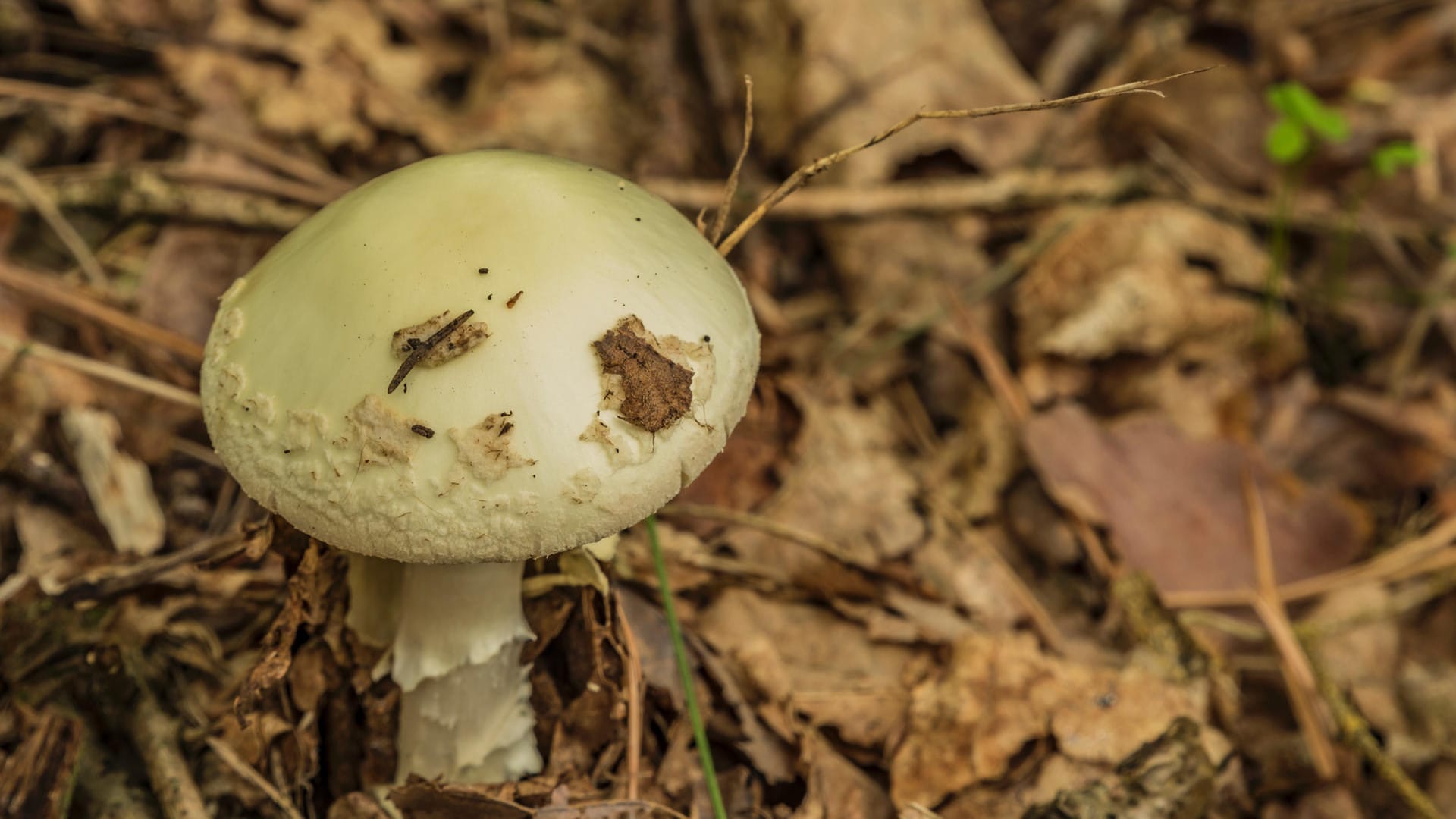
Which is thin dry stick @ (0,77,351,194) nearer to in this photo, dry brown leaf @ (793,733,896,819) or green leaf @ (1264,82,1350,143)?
dry brown leaf @ (793,733,896,819)

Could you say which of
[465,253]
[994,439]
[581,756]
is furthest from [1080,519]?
[465,253]

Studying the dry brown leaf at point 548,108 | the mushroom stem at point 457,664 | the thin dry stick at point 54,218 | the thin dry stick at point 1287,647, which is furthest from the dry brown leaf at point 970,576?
the thin dry stick at point 54,218

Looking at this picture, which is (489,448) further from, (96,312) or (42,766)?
(96,312)

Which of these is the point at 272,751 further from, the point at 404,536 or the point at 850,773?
the point at 850,773

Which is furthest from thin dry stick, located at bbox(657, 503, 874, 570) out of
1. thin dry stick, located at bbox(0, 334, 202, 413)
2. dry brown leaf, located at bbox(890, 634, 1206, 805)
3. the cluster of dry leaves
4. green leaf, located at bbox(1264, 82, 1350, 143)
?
green leaf, located at bbox(1264, 82, 1350, 143)

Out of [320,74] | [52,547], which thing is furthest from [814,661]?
[320,74]

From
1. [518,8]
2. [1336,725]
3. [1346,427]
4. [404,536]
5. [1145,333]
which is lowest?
[1336,725]

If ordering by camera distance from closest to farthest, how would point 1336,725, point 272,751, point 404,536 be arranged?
point 404,536 < point 272,751 < point 1336,725
